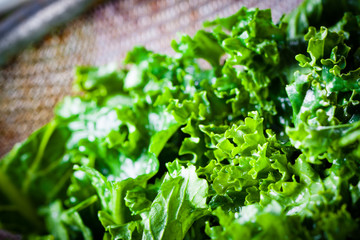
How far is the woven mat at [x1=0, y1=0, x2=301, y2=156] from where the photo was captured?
210 cm

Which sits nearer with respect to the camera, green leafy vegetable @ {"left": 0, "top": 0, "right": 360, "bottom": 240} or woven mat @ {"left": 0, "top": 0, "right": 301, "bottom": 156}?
green leafy vegetable @ {"left": 0, "top": 0, "right": 360, "bottom": 240}

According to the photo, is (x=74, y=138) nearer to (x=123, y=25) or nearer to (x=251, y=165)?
(x=123, y=25)

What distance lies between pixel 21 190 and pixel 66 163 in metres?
0.25

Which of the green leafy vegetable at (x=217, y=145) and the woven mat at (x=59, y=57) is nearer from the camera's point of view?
the green leafy vegetable at (x=217, y=145)

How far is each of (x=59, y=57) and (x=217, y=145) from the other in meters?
1.28

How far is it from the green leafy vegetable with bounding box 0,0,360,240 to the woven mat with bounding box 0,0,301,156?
0.29m

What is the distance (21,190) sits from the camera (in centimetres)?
186

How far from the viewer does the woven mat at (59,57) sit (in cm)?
210

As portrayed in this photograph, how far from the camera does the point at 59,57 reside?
213 centimetres

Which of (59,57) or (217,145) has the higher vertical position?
(59,57)

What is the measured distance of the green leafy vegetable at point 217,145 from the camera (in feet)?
3.10

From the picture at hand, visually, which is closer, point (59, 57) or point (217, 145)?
point (217, 145)

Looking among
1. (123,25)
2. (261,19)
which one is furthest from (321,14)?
(123,25)

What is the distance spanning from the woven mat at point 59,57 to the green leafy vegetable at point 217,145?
0.95ft
